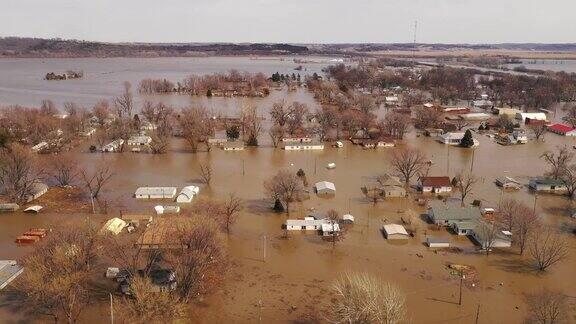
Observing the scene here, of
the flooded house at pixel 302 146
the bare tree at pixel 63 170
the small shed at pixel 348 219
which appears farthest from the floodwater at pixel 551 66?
the bare tree at pixel 63 170

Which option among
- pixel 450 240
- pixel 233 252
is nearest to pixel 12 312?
pixel 233 252

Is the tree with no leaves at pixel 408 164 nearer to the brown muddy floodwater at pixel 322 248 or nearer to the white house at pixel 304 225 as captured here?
the brown muddy floodwater at pixel 322 248

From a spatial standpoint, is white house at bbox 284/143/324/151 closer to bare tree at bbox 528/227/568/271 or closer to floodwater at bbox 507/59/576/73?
bare tree at bbox 528/227/568/271

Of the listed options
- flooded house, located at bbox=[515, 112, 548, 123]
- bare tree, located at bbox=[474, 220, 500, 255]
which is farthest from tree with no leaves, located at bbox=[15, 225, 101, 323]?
flooded house, located at bbox=[515, 112, 548, 123]

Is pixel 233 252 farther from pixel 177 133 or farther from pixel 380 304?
pixel 177 133

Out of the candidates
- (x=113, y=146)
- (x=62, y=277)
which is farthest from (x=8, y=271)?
(x=113, y=146)
